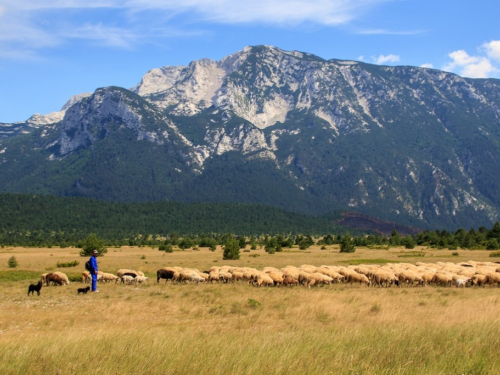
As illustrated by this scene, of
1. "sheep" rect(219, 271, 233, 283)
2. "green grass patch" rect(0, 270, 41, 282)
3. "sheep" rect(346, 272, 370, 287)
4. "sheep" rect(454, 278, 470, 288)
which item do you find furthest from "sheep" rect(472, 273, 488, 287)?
"green grass patch" rect(0, 270, 41, 282)

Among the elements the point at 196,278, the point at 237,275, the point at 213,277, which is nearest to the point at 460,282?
the point at 237,275

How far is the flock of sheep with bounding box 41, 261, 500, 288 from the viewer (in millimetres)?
33500

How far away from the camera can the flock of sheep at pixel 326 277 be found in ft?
110

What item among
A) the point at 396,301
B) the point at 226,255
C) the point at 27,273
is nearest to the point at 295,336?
the point at 396,301

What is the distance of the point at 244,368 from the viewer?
9281 mm

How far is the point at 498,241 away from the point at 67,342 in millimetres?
90048

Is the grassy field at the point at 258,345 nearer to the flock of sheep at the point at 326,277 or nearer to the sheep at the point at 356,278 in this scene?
the flock of sheep at the point at 326,277

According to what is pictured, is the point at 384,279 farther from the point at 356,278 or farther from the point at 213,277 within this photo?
the point at 213,277

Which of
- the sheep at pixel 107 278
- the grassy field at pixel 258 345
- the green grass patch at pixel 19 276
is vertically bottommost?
the green grass patch at pixel 19 276

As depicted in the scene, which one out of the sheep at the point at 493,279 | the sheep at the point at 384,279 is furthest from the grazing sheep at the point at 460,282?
the sheep at the point at 384,279

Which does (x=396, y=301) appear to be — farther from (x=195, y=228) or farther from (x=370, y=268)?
(x=195, y=228)

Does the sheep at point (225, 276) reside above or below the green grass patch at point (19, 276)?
above

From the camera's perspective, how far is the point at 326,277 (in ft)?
110

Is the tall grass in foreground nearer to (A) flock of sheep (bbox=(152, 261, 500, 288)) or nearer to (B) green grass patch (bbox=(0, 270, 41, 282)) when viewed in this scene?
(A) flock of sheep (bbox=(152, 261, 500, 288))
